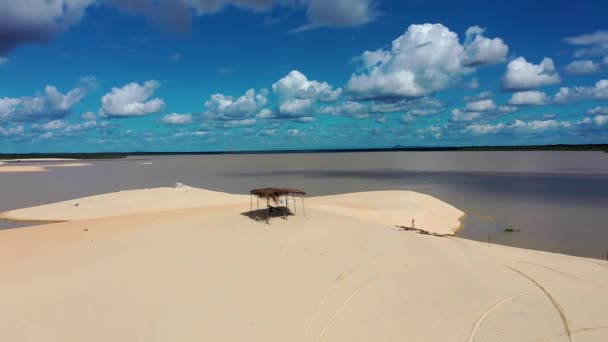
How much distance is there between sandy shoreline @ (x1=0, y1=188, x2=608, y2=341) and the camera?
30.7ft

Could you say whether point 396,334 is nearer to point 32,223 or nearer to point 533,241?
point 533,241

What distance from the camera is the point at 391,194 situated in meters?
32.6

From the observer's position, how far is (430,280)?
12.3 m

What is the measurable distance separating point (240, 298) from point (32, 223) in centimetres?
2188

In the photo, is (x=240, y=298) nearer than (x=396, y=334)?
No

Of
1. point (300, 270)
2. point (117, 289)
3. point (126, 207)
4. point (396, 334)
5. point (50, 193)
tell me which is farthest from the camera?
point (50, 193)

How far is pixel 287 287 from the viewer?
38.6 feet

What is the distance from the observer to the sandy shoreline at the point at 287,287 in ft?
30.7

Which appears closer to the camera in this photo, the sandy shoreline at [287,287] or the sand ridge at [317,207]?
the sandy shoreline at [287,287]

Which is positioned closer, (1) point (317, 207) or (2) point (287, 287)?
(2) point (287, 287)

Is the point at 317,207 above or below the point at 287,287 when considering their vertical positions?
above

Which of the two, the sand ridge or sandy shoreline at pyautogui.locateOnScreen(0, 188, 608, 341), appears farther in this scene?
the sand ridge

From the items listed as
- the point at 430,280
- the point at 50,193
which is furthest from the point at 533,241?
the point at 50,193

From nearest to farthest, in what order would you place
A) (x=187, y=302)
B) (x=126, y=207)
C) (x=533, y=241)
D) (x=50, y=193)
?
(x=187, y=302), (x=533, y=241), (x=126, y=207), (x=50, y=193)
